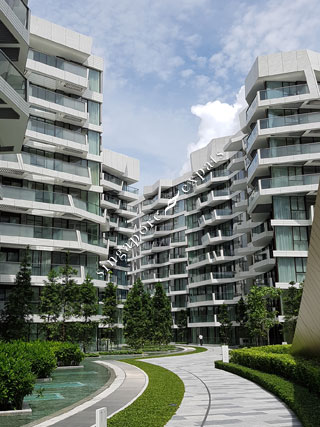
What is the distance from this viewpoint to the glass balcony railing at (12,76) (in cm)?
2011

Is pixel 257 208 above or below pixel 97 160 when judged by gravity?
below

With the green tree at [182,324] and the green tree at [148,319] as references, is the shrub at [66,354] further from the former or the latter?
the green tree at [182,324]

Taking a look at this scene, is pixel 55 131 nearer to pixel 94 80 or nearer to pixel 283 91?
pixel 94 80

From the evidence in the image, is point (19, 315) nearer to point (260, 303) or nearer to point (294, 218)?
point (260, 303)

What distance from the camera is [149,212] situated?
97938 millimetres

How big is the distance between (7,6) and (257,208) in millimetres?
31694

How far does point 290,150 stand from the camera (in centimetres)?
4338

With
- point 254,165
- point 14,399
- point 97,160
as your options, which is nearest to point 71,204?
point 97,160

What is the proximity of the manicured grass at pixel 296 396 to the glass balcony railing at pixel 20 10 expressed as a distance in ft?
59.2

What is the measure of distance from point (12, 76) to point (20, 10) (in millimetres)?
3771

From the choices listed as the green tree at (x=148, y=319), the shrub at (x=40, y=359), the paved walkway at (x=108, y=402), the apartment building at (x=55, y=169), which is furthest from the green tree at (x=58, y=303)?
the shrub at (x=40, y=359)

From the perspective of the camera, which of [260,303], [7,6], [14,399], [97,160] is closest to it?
[14,399]

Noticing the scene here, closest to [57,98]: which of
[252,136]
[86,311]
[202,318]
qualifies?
[252,136]

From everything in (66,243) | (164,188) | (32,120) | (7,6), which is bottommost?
(66,243)
